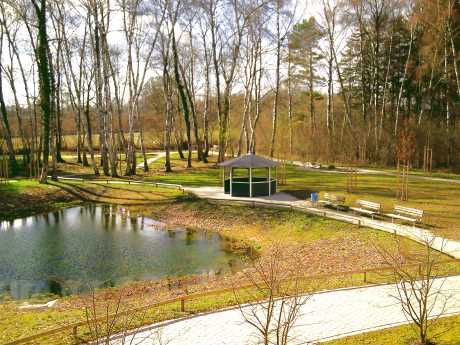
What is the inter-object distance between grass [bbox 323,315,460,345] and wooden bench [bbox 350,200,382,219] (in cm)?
942

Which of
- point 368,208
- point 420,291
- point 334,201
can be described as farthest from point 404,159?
point 420,291

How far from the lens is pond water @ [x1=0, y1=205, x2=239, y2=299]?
1248 cm

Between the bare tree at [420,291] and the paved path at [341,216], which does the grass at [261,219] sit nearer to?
the bare tree at [420,291]

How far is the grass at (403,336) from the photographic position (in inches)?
286

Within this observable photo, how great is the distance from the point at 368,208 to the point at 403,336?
459 inches

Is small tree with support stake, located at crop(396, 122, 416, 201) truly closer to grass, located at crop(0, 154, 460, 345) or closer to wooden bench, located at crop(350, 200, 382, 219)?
grass, located at crop(0, 154, 460, 345)

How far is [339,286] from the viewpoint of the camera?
1038 cm

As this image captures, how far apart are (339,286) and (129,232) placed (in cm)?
1045

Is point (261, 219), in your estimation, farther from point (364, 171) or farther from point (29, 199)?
point (364, 171)

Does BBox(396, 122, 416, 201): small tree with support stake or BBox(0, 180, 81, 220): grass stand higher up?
BBox(396, 122, 416, 201): small tree with support stake

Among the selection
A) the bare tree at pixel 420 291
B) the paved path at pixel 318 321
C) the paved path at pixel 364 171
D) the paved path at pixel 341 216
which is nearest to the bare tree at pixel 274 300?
the paved path at pixel 318 321

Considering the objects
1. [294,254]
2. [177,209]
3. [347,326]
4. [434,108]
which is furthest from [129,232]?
[434,108]

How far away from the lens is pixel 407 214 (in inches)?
677

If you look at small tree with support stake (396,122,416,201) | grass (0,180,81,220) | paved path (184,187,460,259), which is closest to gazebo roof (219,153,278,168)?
paved path (184,187,460,259)
